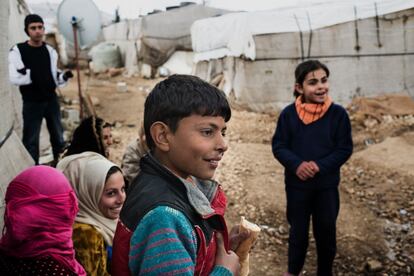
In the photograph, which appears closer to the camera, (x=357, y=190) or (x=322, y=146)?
(x=322, y=146)

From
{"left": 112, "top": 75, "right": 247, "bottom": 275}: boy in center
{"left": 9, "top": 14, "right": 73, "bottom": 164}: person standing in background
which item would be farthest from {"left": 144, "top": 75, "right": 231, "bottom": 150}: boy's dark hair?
{"left": 9, "top": 14, "right": 73, "bottom": 164}: person standing in background

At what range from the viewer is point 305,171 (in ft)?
9.25

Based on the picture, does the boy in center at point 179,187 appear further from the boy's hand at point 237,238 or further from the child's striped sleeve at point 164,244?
the boy's hand at point 237,238

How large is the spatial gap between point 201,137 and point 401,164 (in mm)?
5175

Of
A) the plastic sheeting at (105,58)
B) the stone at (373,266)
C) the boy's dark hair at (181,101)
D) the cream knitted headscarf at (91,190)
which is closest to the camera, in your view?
the boy's dark hair at (181,101)

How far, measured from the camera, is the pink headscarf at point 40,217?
53.2 inches

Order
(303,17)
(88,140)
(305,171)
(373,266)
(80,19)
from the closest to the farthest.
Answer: (88,140)
(305,171)
(373,266)
(80,19)
(303,17)

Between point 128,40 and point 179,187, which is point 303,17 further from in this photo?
point 128,40

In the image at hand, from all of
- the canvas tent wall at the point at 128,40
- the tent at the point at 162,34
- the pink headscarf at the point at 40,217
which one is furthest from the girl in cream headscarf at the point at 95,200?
the canvas tent wall at the point at 128,40

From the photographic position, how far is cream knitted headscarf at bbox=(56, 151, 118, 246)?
1.98 m

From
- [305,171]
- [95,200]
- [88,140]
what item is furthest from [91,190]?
[305,171]

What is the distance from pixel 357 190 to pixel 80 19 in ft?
21.2

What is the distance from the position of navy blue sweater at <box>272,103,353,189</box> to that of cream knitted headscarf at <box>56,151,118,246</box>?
137cm

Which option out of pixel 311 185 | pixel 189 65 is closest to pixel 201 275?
pixel 311 185
